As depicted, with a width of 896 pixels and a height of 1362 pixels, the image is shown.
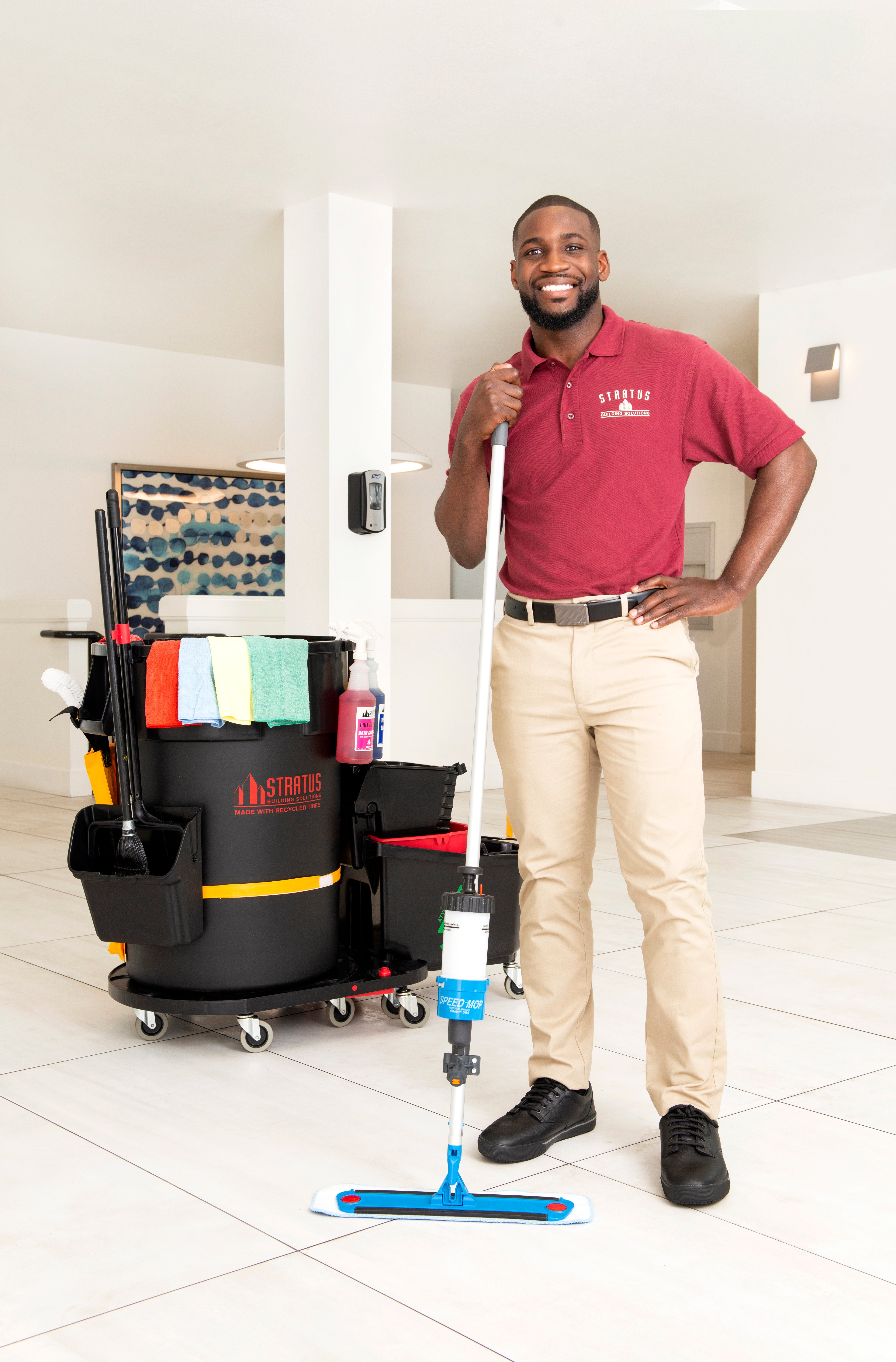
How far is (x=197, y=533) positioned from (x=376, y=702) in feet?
17.8

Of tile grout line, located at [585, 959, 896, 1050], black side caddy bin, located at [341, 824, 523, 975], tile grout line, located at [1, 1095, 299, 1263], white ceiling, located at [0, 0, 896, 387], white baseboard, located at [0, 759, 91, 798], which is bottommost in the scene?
white baseboard, located at [0, 759, 91, 798]

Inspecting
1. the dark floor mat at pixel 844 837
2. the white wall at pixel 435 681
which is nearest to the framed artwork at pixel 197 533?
the white wall at pixel 435 681

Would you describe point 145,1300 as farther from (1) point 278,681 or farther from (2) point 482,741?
(1) point 278,681

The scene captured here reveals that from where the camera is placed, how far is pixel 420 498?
351 inches

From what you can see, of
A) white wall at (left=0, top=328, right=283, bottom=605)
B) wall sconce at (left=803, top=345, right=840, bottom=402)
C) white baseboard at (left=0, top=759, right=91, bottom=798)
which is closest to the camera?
wall sconce at (left=803, top=345, right=840, bottom=402)

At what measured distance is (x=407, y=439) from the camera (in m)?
8.77

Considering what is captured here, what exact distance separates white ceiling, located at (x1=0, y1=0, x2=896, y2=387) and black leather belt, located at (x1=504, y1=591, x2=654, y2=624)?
231 centimetres

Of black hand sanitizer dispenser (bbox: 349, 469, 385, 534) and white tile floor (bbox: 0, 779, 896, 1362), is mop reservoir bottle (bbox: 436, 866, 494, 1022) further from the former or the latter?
black hand sanitizer dispenser (bbox: 349, 469, 385, 534)

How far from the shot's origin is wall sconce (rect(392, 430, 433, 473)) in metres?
6.21

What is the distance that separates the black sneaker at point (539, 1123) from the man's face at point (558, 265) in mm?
1258

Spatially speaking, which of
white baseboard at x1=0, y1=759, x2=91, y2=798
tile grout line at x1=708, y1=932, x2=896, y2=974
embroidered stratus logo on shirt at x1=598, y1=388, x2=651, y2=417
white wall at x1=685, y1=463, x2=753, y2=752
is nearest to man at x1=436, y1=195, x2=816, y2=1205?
embroidered stratus logo on shirt at x1=598, y1=388, x2=651, y2=417

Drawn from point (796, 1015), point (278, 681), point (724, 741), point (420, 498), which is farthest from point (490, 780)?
point (278, 681)

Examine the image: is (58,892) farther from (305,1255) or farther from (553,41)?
(553,41)

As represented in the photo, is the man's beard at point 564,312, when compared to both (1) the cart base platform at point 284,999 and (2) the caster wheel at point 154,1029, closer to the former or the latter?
(1) the cart base platform at point 284,999
